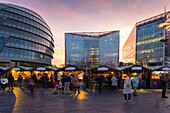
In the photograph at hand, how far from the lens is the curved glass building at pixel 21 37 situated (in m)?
38.3

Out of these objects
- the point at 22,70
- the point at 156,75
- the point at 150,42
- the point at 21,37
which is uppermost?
the point at 150,42

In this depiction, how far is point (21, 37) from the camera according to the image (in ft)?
138

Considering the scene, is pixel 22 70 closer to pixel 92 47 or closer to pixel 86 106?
pixel 86 106

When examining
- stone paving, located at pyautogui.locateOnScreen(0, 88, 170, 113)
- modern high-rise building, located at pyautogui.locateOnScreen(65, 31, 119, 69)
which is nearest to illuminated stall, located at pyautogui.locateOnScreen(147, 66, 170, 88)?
stone paving, located at pyautogui.locateOnScreen(0, 88, 170, 113)

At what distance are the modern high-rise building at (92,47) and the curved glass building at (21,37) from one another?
110 feet

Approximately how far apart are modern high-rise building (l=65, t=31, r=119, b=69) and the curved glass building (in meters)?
33.5

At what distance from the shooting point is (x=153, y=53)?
219ft

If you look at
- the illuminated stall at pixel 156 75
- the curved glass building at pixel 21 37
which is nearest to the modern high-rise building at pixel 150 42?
the curved glass building at pixel 21 37

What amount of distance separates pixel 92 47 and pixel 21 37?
180 feet

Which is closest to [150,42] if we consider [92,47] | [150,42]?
[150,42]

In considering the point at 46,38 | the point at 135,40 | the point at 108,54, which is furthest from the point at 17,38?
the point at 135,40

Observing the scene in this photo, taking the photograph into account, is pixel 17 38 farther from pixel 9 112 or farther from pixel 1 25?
pixel 9 112

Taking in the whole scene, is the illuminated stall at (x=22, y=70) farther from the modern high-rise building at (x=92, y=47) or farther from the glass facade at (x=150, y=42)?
the modern high-rise building at (x=92, y=47)

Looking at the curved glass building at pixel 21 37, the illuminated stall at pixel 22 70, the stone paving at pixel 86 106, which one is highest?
the curved glass building at pixel 21 37
